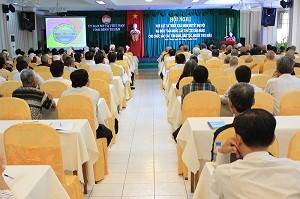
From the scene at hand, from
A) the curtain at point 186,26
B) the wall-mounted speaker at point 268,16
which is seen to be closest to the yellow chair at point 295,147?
the wall-mounted speaker at point 268,16

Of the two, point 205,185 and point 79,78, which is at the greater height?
point 79,78

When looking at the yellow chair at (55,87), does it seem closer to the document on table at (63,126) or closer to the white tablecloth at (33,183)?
the document on table at (63,126)

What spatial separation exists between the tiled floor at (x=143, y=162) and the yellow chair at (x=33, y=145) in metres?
1.14

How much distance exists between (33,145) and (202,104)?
1901mm

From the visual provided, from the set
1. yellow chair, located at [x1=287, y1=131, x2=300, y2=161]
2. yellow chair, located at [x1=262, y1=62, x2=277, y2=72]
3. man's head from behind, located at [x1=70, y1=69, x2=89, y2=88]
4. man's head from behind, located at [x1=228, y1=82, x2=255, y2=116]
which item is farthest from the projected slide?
yellow chair, located at [x1=287, y1=131, x2=300, y2=161]

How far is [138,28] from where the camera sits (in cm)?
2041

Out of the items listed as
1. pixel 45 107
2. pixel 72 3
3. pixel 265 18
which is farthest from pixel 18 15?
pixel 45 107

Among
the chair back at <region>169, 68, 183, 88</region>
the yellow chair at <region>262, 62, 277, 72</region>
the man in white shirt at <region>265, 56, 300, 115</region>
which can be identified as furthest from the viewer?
the yellow chair at <region>262, 62, 277, 72</region>

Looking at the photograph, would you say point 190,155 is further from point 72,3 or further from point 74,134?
point 72,3

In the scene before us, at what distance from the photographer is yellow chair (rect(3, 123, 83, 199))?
288 cm


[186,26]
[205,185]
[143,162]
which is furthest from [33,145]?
[186,26]

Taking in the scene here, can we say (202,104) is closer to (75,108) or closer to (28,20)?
(75,108)

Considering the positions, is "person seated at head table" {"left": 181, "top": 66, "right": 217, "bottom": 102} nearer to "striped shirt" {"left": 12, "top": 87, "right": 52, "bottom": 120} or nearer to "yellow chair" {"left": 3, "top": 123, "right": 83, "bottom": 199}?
"striped shirt" {"left": 12, "top": 87, "right": 52, "bottom": 120}

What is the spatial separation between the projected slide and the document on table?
557 inches
